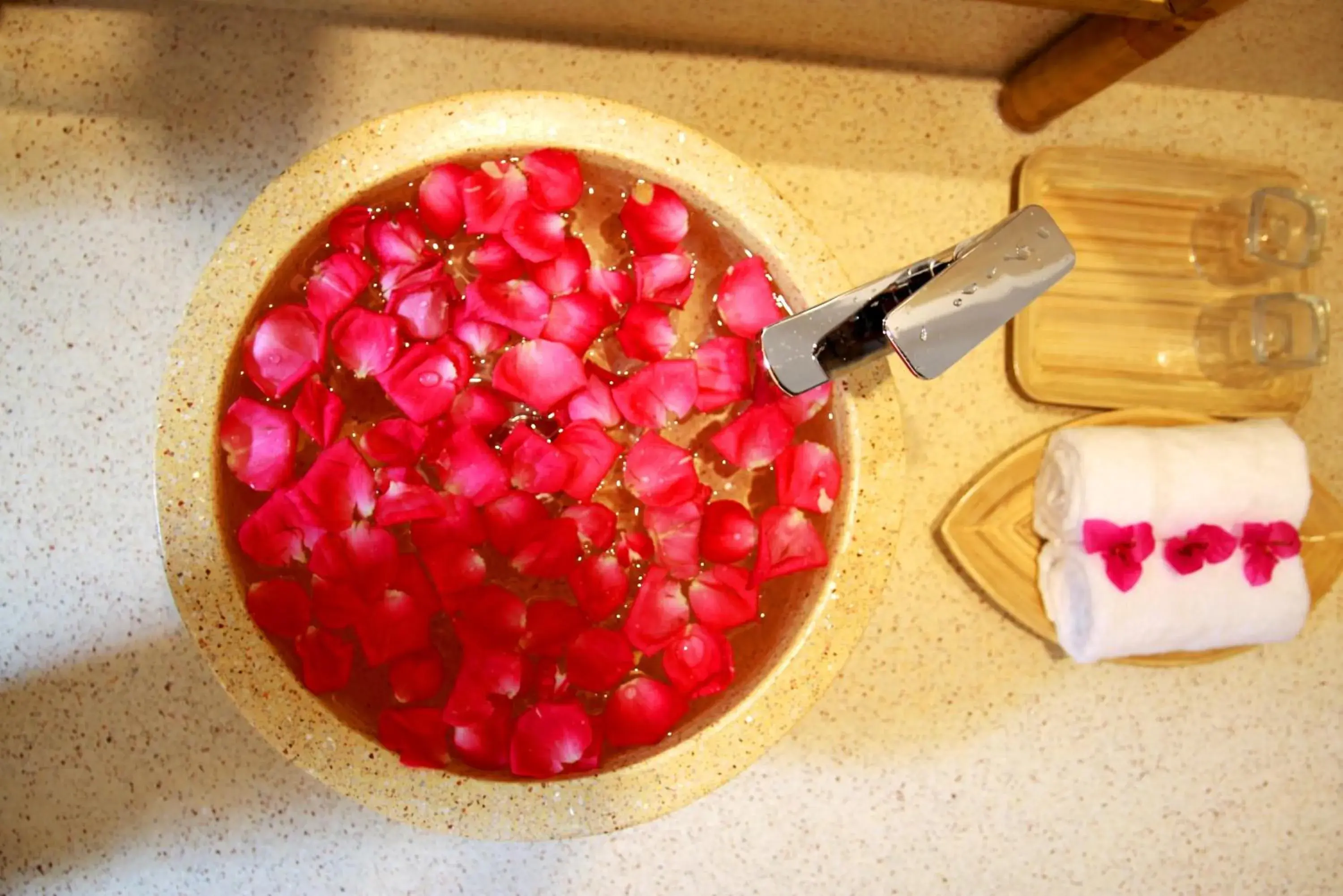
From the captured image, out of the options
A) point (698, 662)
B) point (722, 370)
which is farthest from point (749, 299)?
point (698, 662)

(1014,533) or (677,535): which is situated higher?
(677,535)

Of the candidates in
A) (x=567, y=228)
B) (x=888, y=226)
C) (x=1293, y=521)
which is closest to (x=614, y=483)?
(x=567, y=228)

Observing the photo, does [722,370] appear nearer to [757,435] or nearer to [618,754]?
[757,435]

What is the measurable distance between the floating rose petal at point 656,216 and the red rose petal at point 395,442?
22 cm

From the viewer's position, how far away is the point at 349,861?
897mm

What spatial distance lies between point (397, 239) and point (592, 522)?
0.26m

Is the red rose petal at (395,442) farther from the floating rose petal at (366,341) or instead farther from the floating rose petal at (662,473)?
the floating rose petal at (662,473)

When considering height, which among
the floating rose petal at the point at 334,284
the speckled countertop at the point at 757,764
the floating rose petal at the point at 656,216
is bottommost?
the speckled countertop at the point at 757,764

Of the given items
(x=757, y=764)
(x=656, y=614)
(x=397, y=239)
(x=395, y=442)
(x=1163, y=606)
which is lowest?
(x=757, y=764)

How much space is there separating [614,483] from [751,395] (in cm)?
13

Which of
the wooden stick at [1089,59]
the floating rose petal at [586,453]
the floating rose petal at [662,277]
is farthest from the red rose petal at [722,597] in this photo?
the wooden stick at [1089,59]

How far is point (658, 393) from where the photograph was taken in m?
0.75

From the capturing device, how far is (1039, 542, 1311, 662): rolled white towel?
2.90 ft

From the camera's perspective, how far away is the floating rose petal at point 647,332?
752mm
